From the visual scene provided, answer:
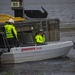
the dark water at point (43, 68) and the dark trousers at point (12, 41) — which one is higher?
the dark trousers at point (12, 41)

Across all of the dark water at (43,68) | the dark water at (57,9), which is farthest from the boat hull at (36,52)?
the dark water at (57,9)

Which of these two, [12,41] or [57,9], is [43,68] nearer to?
[12,41]

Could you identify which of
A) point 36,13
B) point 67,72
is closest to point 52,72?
point 67,72

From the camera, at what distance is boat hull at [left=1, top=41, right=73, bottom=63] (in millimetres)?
20517

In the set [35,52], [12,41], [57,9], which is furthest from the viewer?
[57,9]

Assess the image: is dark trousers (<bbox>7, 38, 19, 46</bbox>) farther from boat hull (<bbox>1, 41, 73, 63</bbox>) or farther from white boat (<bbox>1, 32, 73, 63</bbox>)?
boat hull (<bbox>1, 41, 73, 63</bbox>)

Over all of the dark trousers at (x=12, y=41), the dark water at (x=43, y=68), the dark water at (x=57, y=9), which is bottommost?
the dark water at (x=57, y=9)

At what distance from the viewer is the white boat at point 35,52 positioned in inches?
808

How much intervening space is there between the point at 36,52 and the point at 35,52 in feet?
0.18

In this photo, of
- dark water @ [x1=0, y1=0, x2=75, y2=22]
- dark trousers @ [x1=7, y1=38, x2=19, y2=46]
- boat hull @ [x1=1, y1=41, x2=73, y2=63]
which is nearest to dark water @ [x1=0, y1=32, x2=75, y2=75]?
boat hull @ [x1=1, y1=41, x2=73, y2=63]

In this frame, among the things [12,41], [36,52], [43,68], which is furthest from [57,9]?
[43,68]

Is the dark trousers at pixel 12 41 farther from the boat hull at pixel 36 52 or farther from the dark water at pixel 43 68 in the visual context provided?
the dark water at pixel 43 68

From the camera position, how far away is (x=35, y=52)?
21047 mm

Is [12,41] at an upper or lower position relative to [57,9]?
upper
